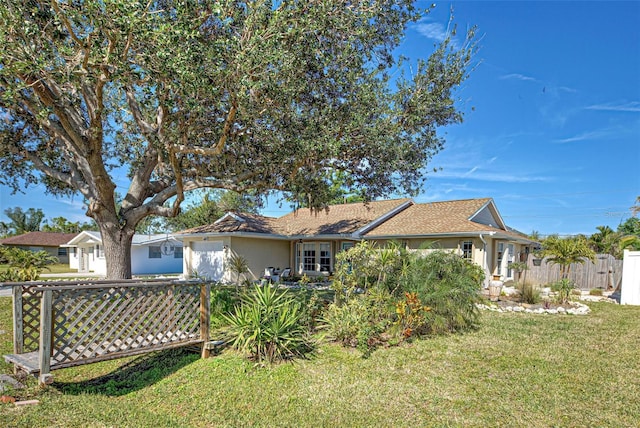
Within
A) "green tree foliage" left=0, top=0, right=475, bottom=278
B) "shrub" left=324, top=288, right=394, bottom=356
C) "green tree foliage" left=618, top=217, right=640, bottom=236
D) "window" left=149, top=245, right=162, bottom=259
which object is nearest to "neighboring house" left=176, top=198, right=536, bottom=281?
"green tree foliage" left=0, top=0, right=475, bottom=278

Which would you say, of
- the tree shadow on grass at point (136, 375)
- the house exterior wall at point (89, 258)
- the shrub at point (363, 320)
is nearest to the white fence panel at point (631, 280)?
the shrub at point (363, 320)

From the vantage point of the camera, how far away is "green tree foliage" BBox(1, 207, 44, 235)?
57.4 m

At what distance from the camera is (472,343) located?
296 inches

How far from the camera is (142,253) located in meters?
29.6

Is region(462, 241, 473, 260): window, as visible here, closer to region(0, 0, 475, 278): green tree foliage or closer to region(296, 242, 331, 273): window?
region(0, 0, 475, 278): green tree foliage

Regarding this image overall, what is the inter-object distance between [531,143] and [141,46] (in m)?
20.1

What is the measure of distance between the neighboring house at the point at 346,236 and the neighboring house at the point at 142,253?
9.66 metres

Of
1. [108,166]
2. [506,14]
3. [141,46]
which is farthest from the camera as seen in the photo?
[108,166]

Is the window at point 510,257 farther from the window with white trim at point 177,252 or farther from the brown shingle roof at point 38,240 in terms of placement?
the brown shingle roof at point 38,240

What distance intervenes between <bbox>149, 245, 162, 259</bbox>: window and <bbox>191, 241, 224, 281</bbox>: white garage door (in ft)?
34.3

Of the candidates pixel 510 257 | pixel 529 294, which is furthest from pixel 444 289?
pixel 510 257

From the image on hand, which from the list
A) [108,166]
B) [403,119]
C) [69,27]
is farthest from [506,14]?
[108,166]

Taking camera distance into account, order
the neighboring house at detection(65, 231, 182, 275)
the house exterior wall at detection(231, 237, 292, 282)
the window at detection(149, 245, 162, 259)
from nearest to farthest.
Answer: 1. the house exterior wall at detection(231, 237, 292, 282)
2. the neighboring house at detection(65, 231, 182, 275)
3. the window at detection(149, 245, 162, 259)

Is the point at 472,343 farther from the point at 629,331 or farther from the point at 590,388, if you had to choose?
the point at 629,331
